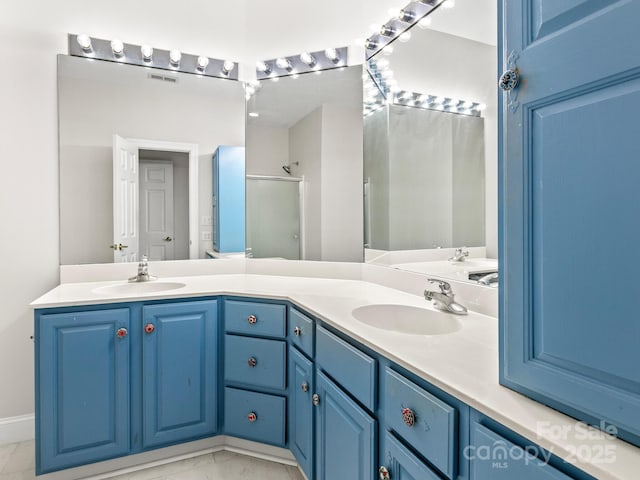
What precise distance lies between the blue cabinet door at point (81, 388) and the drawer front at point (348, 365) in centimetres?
102

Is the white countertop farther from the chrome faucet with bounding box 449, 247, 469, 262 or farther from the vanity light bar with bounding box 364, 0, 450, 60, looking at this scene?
the vanity light bar with bounding box 364, 0, 450, 60

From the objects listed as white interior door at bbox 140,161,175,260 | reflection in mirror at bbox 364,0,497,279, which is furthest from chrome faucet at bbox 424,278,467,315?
white interior door at bbox 140,161,175,260

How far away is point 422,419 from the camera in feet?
2.86

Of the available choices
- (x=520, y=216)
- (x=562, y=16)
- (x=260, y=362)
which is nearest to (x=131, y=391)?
(x=260, y=362)

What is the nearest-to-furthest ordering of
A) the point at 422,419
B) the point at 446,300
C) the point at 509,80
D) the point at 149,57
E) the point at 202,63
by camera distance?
the point at 509,80
the point at 422,419
the point at 446,300
the point at 149,57
the point at 202,63

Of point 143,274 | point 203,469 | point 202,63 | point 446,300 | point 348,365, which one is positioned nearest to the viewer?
point 348,365

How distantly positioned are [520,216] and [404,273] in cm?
112

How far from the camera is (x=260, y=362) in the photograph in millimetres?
1785

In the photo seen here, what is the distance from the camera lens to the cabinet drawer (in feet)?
5.78

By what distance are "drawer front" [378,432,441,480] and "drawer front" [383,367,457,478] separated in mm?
28

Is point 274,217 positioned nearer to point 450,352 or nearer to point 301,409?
point 301,409

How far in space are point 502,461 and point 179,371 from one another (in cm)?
160

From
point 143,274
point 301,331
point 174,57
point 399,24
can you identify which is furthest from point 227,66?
point 301,331

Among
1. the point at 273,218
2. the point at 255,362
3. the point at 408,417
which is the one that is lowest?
the point at 255,362
